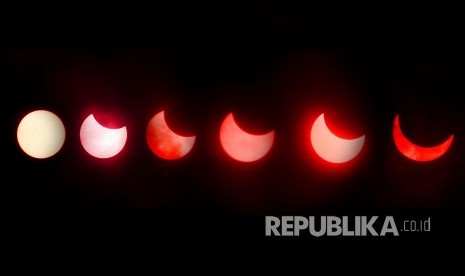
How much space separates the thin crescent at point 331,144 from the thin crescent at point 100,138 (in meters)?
0.60

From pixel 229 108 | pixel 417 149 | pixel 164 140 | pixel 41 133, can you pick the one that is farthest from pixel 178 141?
pixel 417 149

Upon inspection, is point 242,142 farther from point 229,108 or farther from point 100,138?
point 100,138

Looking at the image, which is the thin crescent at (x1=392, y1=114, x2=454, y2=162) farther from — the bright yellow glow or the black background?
the bright yellow glow

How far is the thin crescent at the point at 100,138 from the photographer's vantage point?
1.45 meters

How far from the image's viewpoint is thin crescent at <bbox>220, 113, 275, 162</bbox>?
142 cm

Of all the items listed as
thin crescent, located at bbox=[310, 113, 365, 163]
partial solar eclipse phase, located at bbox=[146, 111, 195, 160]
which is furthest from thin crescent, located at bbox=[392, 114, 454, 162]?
partial solar eclipse phase, located at bbox=[146, 111, 195, 160]

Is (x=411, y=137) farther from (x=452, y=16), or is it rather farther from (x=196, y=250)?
(x=196, y=250)

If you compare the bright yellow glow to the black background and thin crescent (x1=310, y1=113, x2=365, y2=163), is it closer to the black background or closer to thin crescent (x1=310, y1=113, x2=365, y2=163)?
the black background

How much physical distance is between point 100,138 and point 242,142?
1.49 ft

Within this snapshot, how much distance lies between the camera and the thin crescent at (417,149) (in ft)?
4.55

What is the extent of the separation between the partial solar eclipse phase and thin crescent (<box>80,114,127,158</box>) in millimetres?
90

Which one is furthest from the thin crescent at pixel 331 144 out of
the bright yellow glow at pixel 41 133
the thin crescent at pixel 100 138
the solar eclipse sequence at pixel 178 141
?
the bright yellow glow at pixel 41 133

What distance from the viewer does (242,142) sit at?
1.43 meters

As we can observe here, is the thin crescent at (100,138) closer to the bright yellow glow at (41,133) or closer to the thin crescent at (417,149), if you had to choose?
the bright yellow glow at (41,133)
